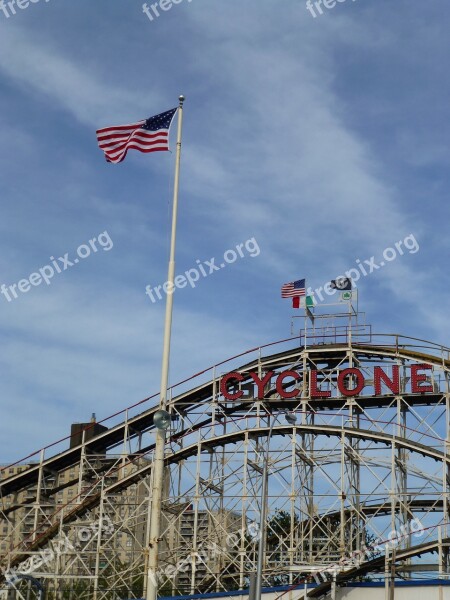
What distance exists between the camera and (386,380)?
55.8m

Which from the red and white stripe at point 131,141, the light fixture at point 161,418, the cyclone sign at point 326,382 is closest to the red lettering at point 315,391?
the cyclone sign at point 326,382

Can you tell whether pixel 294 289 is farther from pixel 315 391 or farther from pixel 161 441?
pixel 161 441

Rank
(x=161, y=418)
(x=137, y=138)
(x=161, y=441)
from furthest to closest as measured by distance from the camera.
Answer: (x=137, y=138) < (x=161, y=441) < (x=161, y=418)

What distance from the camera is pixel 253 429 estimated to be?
50.5m

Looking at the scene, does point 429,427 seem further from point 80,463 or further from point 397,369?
point 80,463

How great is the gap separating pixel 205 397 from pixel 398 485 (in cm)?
1324

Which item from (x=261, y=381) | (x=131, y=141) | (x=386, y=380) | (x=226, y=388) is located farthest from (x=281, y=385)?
(x=131, y=141)

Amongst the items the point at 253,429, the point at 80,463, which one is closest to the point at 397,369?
the point at 253,429

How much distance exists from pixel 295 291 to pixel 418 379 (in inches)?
396

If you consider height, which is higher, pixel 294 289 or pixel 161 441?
pixel 294 289

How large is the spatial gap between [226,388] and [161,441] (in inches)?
1197

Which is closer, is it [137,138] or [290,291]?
[137,138]

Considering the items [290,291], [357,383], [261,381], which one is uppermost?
[290,291]

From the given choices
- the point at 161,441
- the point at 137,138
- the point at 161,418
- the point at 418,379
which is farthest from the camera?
the point at 418,379
